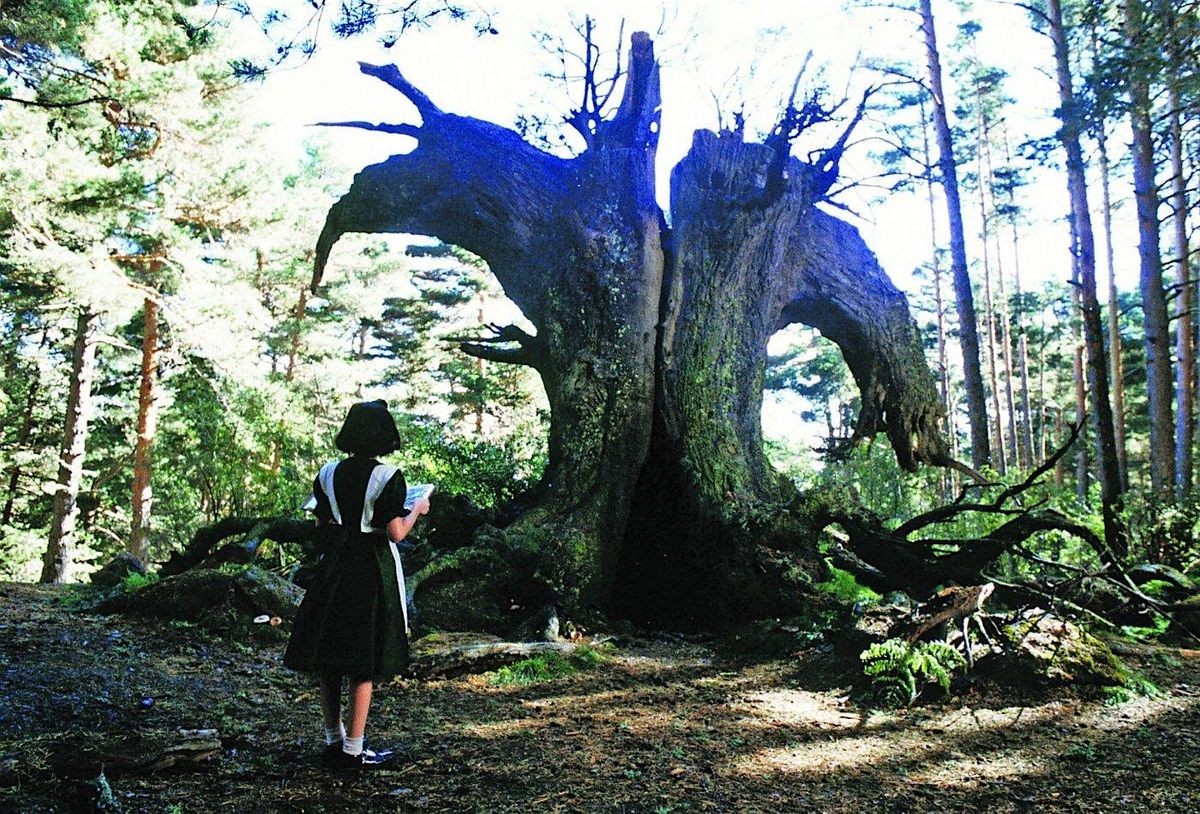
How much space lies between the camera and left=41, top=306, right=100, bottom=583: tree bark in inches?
572

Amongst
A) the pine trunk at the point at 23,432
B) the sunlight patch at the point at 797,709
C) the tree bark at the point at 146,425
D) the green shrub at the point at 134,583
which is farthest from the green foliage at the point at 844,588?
the pine trunk at the point at 23,432

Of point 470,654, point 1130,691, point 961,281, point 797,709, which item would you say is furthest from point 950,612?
point 961,281

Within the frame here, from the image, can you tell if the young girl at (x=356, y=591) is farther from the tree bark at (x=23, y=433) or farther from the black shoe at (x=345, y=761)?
the tree bark at (x=23, y=433)

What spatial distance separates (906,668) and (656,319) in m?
3.82

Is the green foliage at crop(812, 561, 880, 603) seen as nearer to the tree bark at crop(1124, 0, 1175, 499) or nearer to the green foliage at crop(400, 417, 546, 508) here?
the green foliage at crop(400, 417, 546, 508)

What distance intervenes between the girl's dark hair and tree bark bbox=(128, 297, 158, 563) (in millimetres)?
14702

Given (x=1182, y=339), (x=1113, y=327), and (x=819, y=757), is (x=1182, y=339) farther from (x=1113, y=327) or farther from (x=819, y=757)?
(x=819, y=757)

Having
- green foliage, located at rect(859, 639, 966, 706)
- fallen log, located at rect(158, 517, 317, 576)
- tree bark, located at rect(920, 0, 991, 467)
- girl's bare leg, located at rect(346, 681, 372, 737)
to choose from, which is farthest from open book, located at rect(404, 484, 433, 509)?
tree bark, located at rect(920, 0, 991, 467)

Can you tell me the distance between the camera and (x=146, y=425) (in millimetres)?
15781

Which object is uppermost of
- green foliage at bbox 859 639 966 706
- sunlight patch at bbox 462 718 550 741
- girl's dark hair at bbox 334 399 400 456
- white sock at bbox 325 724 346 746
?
girl's dark hair at bbox 334 399 400 456

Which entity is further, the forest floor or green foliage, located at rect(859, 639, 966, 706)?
green foliage, located at rect(859, 639, 966, 706)

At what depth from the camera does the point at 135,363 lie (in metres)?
18.9

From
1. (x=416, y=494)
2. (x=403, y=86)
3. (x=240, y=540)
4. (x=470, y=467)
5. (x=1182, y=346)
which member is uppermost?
(x=403, y=86)

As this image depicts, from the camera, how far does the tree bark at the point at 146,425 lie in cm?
1543
